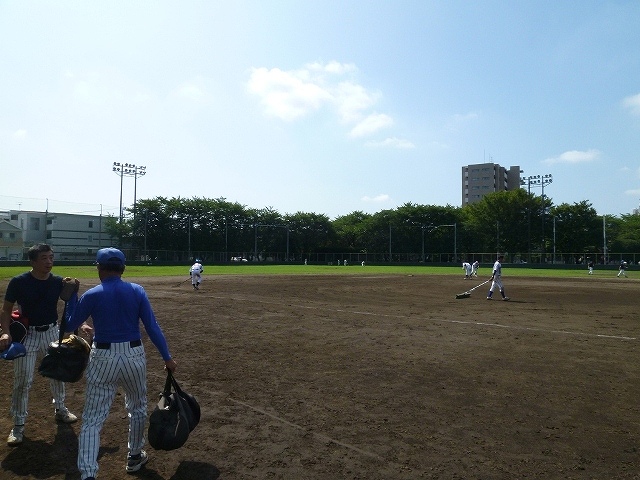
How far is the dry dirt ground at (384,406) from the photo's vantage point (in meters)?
4.42

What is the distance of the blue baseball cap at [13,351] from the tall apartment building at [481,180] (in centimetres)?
12432

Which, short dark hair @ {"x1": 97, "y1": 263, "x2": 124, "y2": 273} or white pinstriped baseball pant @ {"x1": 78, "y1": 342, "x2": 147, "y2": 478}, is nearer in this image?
white pinstriped baseball pant @ {"x1": 78, "y1": 342, "x2": 147, "y2": 478}

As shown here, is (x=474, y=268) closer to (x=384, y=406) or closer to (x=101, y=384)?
(x=384, y=406)

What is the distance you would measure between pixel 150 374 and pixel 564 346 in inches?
315

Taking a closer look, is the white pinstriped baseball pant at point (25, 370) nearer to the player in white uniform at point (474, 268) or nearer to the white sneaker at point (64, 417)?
the white sneaker at point (64, 417)

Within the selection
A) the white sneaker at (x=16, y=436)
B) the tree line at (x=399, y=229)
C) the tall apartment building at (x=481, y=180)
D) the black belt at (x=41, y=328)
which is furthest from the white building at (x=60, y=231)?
the tall apartment building at (x=481, y=180)

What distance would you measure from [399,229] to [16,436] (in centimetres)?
8808

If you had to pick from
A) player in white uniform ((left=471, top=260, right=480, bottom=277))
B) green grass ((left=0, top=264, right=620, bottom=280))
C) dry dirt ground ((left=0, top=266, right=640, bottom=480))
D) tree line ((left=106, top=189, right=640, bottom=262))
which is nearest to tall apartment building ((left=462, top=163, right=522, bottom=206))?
tree line ((left=106, top=189, right=640, bottom=262))

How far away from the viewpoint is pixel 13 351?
4.65 metres

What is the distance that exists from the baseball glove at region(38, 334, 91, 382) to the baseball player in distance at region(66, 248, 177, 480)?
392 mm

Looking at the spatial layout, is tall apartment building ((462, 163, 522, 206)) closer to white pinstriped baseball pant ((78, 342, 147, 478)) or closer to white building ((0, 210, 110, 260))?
white building ((0, 210, 110, 260))

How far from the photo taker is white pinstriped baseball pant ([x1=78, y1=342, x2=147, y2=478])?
3.82m

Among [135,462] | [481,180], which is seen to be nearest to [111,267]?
[135,462]

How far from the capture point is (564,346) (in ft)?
32.4
